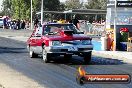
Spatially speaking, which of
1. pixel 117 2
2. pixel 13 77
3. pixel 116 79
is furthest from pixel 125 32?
pixel 116 79

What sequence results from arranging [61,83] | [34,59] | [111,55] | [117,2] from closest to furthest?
1. [61,83]
2. [34,59]
3. [111,55]
4. [117,2]

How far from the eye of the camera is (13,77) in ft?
37.9

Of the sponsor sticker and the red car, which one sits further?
the red car

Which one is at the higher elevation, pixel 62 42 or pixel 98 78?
pixel 98 78

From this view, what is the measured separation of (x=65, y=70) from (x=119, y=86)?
4.06 m

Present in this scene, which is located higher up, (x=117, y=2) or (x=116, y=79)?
(x=117, y=2)

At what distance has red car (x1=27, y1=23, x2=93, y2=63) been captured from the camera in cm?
1576

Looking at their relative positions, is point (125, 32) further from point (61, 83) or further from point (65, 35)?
point (61, 83)

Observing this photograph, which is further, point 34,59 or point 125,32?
point 125,32

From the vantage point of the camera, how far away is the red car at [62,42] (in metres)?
15.8

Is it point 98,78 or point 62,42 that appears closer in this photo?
point 98,78

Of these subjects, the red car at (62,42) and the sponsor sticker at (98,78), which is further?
the red car at (62,42)

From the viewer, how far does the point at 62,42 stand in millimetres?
15789

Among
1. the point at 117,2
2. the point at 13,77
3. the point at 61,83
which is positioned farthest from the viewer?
the point at 117,2
